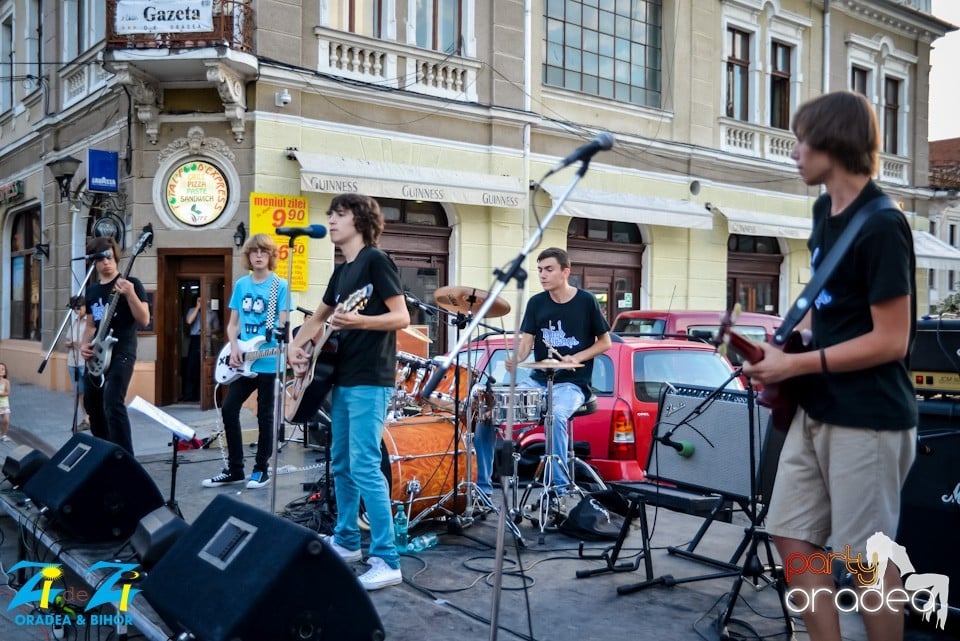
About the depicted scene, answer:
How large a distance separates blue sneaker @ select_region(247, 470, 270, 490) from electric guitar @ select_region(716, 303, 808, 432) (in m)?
5.05

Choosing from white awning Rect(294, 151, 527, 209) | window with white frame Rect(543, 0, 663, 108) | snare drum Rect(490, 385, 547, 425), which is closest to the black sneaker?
snare drum Rect(490, 385, 547, 425)

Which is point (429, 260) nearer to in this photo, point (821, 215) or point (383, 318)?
point (383, 318)

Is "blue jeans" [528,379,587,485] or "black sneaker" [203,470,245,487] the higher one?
"blue jeans" [528,379,587,485]

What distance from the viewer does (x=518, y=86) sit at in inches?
560

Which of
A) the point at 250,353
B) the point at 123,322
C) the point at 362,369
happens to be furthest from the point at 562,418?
the point at 123,322

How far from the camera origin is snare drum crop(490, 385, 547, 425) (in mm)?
5730

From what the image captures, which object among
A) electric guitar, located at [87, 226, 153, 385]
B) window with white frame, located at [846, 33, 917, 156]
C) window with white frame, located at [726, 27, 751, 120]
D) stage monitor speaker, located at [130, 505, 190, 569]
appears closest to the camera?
stage monitor speaker, located at [130, 505, 190, 569]

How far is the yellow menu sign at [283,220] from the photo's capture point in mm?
11664

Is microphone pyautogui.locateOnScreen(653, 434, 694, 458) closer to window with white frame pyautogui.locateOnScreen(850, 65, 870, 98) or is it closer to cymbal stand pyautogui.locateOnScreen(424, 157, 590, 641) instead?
cymbal stand pyautogui.locateOnScreen(424, 157, 590, 641)

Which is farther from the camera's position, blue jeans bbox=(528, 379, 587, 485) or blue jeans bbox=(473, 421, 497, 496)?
blue jeans bbox=(473, 421, 497, 496)

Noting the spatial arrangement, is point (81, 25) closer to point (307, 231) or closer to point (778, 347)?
point (307, 231)

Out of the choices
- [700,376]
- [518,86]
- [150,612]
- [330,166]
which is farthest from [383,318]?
[518,86]

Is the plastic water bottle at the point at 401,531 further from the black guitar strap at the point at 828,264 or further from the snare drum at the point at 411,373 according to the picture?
the black guitar strap at the point at 828,264

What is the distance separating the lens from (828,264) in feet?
8.34
